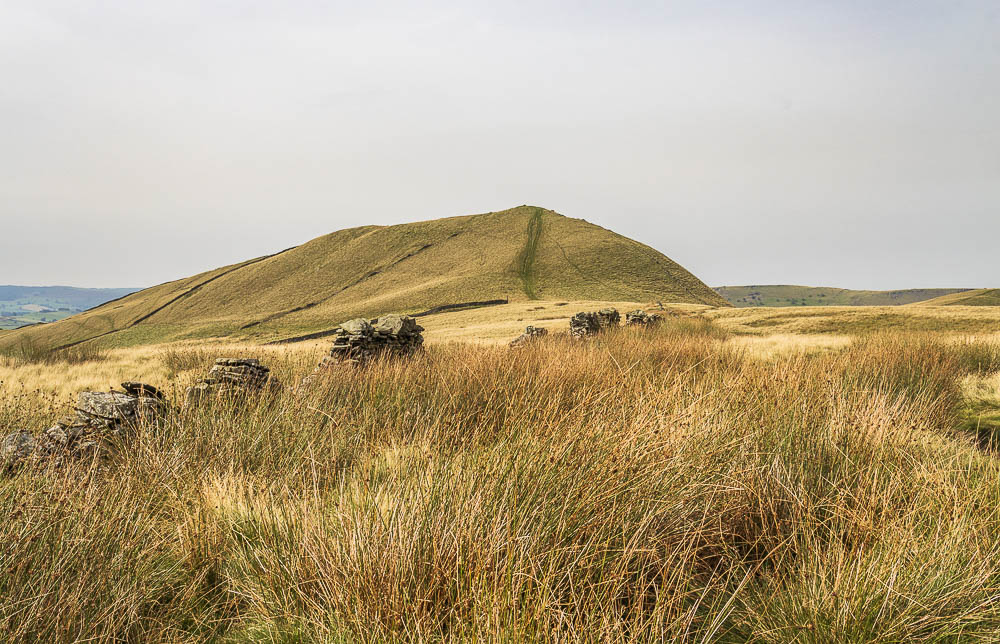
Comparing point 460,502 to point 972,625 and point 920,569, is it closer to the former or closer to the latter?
point 920,569

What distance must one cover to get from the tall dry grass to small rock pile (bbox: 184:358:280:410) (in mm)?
1145

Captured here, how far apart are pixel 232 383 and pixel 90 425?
1261 millimetres

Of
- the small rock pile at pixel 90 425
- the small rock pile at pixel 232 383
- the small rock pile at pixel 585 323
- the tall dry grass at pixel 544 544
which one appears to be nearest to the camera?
Answer: the tall dry grass at pixel 544 544

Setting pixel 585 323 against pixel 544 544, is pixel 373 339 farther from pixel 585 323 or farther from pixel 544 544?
pixel 585 323

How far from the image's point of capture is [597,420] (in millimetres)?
3330

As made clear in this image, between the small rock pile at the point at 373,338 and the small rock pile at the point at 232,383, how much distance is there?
2725 mm

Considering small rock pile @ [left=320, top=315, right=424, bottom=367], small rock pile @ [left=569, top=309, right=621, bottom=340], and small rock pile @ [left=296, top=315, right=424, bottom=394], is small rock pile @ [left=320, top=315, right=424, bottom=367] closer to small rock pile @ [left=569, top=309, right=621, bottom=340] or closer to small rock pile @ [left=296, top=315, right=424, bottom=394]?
small rock pile @ [left=296, top=315, right=424, bottom=394]

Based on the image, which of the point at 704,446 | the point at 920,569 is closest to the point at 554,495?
the point at 704,446

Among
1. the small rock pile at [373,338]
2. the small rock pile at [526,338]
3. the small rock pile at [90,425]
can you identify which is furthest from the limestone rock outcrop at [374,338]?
the small rock pile at [90,425]

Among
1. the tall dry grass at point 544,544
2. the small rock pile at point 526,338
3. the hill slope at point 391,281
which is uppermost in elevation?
the hill slope at point 391,281

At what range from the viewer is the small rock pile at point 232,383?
490cm

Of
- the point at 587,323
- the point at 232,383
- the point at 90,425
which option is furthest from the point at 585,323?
the point at 90,425

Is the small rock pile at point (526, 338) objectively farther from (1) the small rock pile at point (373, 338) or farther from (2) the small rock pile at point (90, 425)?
(2) the small rock pile at point (90, 425)

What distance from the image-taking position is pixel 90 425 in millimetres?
4375
